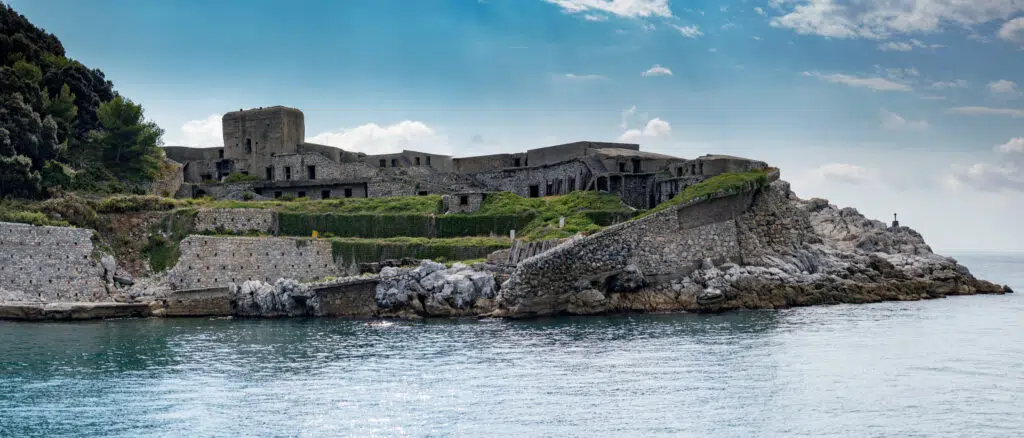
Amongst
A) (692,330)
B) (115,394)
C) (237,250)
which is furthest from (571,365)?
(237,250)

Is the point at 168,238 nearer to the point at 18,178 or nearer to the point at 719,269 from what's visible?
the point at 18,178

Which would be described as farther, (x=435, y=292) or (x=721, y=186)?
(x=721, y=186)

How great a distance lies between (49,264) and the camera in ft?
163

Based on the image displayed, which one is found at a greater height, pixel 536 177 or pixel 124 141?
pixel 124 141

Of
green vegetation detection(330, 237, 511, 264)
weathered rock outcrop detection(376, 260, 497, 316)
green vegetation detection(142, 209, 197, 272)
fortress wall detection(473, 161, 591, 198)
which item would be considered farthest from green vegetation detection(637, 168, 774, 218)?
green vegetation detection(142, 209, 197, 272)

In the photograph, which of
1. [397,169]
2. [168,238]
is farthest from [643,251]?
[397,169]

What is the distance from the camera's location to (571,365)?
3294cm

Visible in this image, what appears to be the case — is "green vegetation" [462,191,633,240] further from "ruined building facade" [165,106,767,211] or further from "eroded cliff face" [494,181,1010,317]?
"eroded cliff face" [494,181,1010,317]

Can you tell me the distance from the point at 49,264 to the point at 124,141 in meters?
18.5

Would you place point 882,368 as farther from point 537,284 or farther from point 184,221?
point 184,221

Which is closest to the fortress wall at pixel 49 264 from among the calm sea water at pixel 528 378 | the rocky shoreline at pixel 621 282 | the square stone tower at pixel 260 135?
the rocky shoreline at pixel 621 282

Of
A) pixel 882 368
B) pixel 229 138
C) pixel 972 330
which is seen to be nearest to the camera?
pixel 882 368

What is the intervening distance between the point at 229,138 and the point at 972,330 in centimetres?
5303

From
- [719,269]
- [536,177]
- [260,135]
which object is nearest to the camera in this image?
[719,269]
